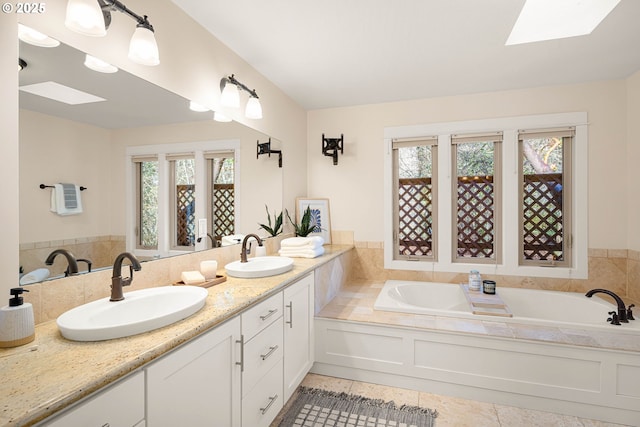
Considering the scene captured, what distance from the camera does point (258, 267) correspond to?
2234mm

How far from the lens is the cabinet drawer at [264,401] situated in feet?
4.86

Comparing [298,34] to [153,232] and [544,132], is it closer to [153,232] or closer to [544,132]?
[153,232]

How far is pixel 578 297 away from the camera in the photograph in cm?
268

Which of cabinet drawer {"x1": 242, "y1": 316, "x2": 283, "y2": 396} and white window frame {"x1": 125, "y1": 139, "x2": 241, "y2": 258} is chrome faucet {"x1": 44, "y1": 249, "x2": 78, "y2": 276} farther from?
cabinet drawer {"x1": 242, "y1": 316, "x2": 283, "y2": 396}

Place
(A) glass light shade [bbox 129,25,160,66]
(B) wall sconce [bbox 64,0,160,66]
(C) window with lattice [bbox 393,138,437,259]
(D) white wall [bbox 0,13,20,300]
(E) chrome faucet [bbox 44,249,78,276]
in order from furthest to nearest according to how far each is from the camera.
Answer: (C) window with lattice [bbox 393,138,437,259]
(A) glass light shade [bbox 129,25,160,66]
(E) chrome faucet [bbox 44,249,78,276]
(B) wall sconce [bbox 64,0,160,66]
(D) white wall [bbox 0,13,20,300]

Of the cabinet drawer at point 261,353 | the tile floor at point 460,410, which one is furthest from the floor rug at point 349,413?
the cabinet drawer at point 261,353

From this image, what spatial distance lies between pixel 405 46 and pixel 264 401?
2.31m

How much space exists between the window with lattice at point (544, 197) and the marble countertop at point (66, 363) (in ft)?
9.48

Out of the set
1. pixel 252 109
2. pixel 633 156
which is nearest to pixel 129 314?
pixel 252 109

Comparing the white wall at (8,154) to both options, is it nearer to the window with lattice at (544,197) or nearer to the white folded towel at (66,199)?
the white folded towel at (66,199)

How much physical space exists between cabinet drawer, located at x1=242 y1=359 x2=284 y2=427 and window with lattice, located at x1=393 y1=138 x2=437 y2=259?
193 cm

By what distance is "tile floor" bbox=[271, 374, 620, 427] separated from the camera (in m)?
1.88

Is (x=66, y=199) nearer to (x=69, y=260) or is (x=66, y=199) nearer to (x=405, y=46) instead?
(x=69, y=260)

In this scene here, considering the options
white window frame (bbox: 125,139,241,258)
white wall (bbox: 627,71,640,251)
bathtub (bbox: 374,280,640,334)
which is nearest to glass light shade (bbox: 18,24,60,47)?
white window frame (bbox: 125,139,241,258)
